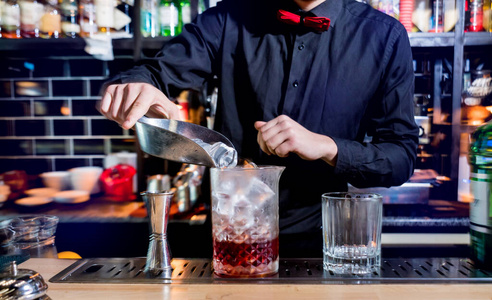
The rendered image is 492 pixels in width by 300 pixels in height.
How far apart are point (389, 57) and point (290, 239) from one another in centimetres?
72

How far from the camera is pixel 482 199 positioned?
34.3 inches

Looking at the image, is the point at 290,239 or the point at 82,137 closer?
the point at 290,239

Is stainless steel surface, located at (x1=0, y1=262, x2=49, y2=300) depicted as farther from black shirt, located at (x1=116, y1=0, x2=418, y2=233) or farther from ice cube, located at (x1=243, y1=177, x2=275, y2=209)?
black shirt, located at (x1=116, y1=0, x2=418, y2=233)

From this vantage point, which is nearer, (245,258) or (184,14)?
(245,258)

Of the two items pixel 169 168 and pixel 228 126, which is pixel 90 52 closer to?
pixel 169 168

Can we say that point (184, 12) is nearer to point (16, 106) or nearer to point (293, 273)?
point (16, 106)

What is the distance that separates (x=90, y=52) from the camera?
253 centimetres

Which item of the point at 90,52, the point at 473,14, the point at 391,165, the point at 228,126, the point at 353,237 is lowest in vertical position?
the point at 353,237

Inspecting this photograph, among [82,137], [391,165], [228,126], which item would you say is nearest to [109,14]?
[82,137]

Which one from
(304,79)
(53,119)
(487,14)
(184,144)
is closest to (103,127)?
(53,119)

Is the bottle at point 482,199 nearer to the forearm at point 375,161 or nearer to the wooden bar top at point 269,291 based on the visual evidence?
the wooden bar top at point 269,291

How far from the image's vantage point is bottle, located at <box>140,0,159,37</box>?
2.51m

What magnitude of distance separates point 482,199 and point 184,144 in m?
0.62

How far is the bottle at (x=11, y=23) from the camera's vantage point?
253cm
